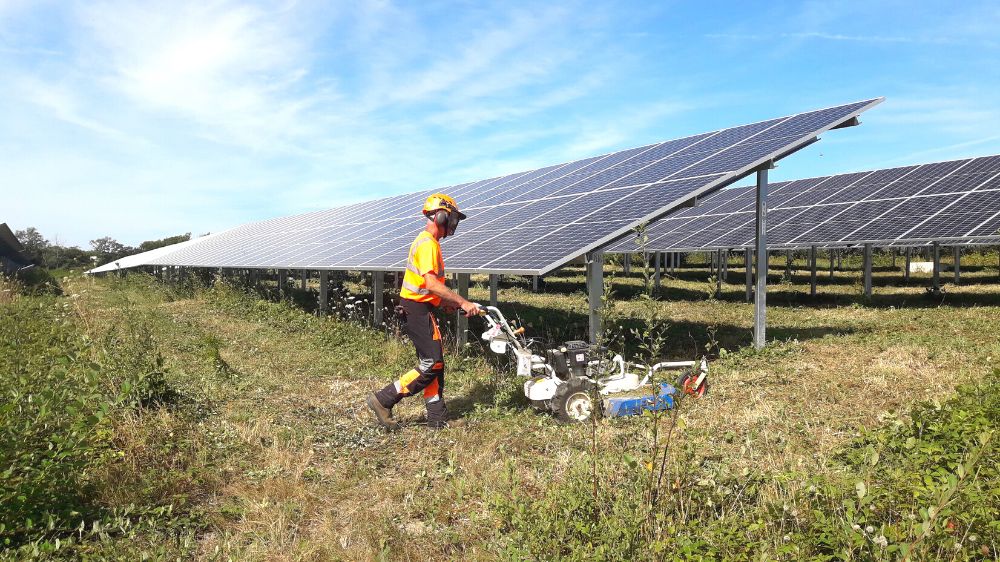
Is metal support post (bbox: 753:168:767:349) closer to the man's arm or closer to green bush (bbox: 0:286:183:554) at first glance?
the man's arm

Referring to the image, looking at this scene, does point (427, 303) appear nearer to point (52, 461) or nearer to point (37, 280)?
point (52, 461)

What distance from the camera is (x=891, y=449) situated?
13.5 feet

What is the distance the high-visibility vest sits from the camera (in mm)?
5285

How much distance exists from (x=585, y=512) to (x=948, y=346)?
24.7ft

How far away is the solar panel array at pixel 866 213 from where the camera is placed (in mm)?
14164

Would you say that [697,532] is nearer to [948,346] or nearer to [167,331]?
[948,346]

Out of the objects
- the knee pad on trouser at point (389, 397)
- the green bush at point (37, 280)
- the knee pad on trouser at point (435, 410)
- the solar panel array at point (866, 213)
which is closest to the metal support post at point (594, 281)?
the knee pad on trouser at point (435, 410)

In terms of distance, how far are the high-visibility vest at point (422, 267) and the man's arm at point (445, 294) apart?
0.06m

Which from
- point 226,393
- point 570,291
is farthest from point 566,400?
point 570,291

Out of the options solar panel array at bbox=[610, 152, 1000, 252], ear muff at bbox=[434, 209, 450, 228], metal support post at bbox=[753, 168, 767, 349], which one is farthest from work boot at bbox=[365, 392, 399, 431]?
solar panel array at bbox=[610, 152, 1000, 252]

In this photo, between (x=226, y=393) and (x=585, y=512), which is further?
(x=226, y=393)

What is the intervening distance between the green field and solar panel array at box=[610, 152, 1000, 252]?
6.50 meters

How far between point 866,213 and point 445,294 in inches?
577

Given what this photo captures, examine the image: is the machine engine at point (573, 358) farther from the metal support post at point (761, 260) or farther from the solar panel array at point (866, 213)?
the solar panel array at point (866, 213)
